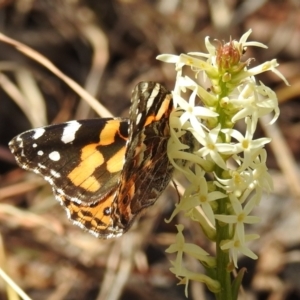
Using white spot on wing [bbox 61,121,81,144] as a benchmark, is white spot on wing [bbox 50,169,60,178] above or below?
below

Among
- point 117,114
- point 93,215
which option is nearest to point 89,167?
point 93,215

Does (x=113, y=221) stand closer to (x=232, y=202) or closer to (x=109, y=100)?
(x=232, y=202)

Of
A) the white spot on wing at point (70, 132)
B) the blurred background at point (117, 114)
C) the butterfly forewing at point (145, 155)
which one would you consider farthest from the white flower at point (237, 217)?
the blurred background at point (117, 114)

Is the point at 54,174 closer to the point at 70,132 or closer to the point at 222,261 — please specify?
the point at 70,132

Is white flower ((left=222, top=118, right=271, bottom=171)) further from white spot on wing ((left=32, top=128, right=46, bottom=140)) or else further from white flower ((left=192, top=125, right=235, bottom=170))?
white spot on wing ((left=32, top=128, right=46, bottom=140))

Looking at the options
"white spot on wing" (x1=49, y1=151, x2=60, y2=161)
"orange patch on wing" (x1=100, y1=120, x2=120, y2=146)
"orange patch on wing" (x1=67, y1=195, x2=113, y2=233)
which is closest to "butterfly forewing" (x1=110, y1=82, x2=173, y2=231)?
"orange patch on wing" (x1=67, y1=195, x2=113, y2=233)

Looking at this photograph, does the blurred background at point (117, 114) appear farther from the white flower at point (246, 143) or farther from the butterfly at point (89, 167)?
the white flower at point (246, 143)
